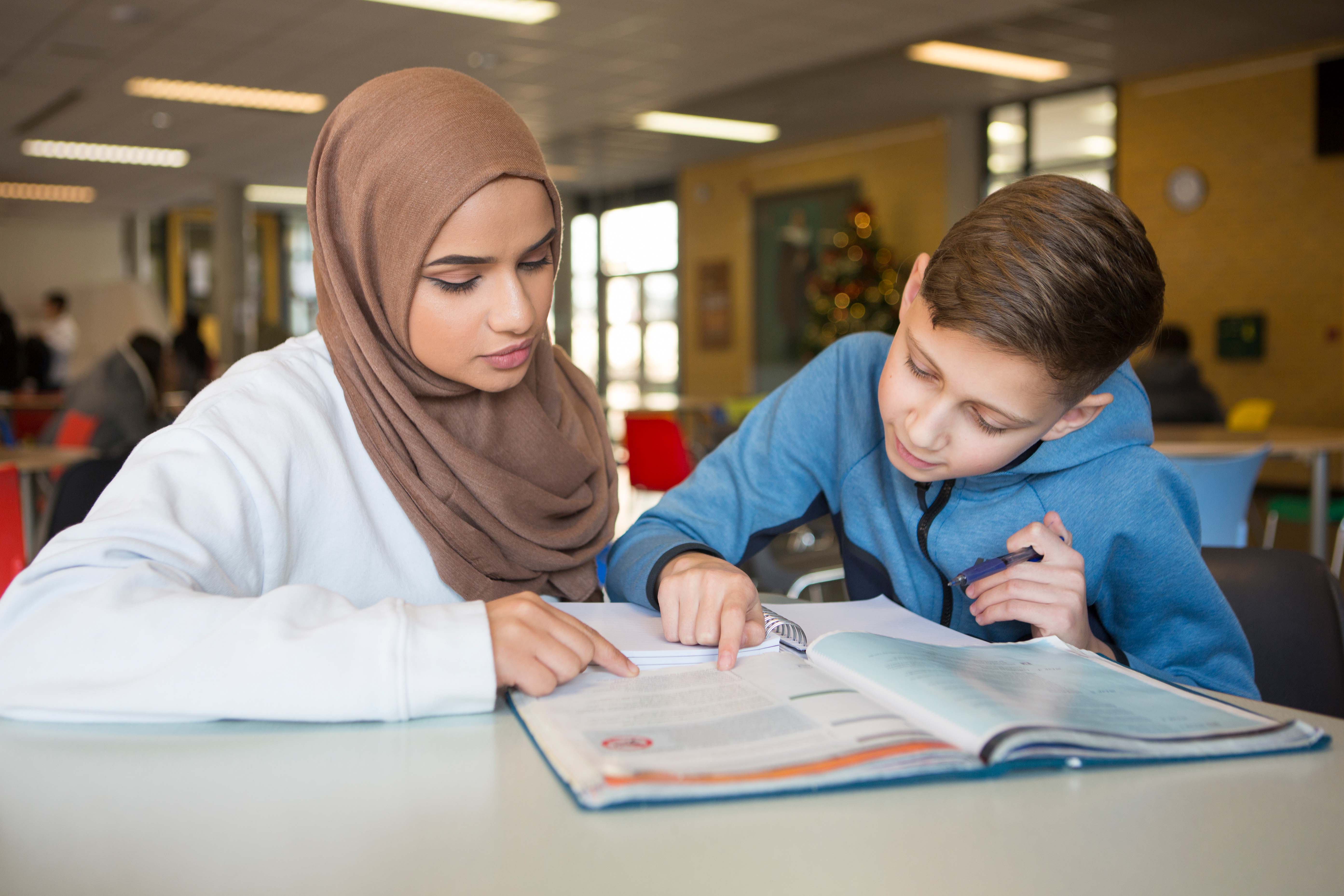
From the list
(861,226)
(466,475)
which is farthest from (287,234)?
(466,475)

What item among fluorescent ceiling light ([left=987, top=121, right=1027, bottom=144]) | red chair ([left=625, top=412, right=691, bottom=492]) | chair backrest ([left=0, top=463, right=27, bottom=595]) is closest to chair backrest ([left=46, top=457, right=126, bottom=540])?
chair backrest ([left=0, top=463, right=27, bottom=595])

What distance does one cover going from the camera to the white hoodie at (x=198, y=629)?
73 centimetres

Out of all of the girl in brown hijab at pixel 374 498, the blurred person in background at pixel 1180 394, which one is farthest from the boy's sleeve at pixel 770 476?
the blurred person in background at pixel 1180 394

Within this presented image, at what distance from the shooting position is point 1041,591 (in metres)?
0.95

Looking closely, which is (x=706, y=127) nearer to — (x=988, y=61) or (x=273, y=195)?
(x=988, y=61)

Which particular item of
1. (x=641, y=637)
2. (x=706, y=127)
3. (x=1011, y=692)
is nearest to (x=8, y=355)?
(x=706, y=127)

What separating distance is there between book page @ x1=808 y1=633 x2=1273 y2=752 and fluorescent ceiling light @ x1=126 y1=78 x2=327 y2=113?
8.31 meters

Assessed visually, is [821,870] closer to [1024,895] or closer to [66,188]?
[1024,895]

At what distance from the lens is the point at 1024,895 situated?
0.52 meters

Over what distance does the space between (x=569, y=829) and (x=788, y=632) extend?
391 mm

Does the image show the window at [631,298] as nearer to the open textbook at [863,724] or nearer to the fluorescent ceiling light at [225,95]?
the fluorescent ceiling light at [225,95]

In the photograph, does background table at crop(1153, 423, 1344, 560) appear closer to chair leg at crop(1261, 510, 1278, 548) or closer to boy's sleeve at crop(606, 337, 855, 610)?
chair leg at crop(1261, 510, 1278, 548)

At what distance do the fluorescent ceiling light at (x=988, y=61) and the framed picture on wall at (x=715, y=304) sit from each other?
409 centimetres

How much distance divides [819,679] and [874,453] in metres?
0.55
